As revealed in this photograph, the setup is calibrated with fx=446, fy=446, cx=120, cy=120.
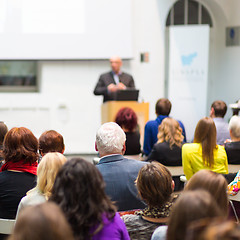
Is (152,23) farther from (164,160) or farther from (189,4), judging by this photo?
(164,160)

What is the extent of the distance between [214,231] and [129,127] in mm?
3762

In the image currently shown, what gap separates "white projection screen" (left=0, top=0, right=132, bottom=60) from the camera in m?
8.23

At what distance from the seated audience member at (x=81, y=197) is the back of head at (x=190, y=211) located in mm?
495

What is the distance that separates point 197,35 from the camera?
870 cm

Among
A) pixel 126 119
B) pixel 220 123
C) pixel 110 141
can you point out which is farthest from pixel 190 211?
pixel 220 123

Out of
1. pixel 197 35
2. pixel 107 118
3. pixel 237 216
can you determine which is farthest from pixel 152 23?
pixel 237 216

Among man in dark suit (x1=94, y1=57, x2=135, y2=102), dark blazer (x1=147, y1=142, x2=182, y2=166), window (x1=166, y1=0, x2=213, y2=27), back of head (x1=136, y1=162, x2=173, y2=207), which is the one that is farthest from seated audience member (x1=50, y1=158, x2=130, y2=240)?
window (x1=166, y1=0, x2=213, y2=27)

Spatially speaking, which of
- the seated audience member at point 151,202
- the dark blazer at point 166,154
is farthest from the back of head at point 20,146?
the dark blazer at point 166,154

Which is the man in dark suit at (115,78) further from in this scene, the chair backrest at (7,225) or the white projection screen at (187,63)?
the chair backrest at (7,225)

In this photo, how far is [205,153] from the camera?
3.60 metres

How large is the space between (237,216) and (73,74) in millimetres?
5938

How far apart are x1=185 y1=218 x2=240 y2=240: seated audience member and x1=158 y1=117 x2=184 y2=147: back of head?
3.05 meters

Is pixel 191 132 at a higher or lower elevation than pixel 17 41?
lower

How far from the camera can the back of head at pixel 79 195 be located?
180 centimetres
